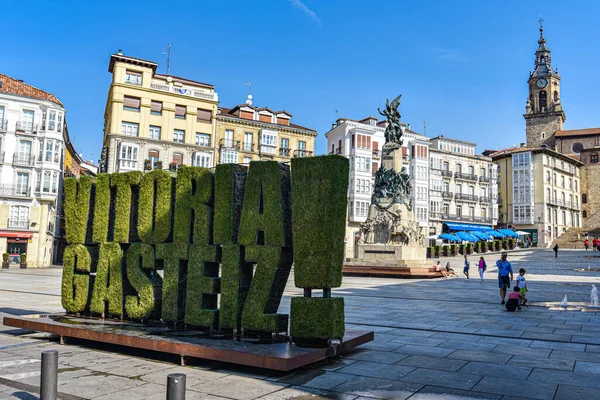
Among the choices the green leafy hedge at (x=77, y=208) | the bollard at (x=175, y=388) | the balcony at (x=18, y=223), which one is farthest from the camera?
the balcony at (x=18, y=223)

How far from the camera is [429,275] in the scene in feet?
99.2

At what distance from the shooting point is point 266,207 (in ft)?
31.0

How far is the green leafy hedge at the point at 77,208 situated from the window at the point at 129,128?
41150mm

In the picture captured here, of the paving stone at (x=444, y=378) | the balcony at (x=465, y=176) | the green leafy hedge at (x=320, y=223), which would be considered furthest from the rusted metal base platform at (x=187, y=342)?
the balcony at (x=465, y=176)

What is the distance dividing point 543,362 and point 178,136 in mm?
50066

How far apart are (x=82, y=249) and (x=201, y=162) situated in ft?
140

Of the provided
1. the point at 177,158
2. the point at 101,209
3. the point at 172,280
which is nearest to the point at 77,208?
the point at 101,209

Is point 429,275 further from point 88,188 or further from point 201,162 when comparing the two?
point 201,162

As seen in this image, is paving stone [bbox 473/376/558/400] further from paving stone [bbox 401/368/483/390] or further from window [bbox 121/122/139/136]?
window [bbox 121/122/139/136]

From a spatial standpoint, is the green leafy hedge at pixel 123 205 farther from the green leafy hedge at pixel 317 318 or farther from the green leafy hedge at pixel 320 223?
the green leafy hedge at pixel 317 318

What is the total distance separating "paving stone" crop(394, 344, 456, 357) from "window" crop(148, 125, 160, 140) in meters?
47.4

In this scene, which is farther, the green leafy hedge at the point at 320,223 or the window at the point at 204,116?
the window at the point at 204,116

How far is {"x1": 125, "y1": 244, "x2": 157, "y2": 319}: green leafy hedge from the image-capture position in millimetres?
10578

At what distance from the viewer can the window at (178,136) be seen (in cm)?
5378
